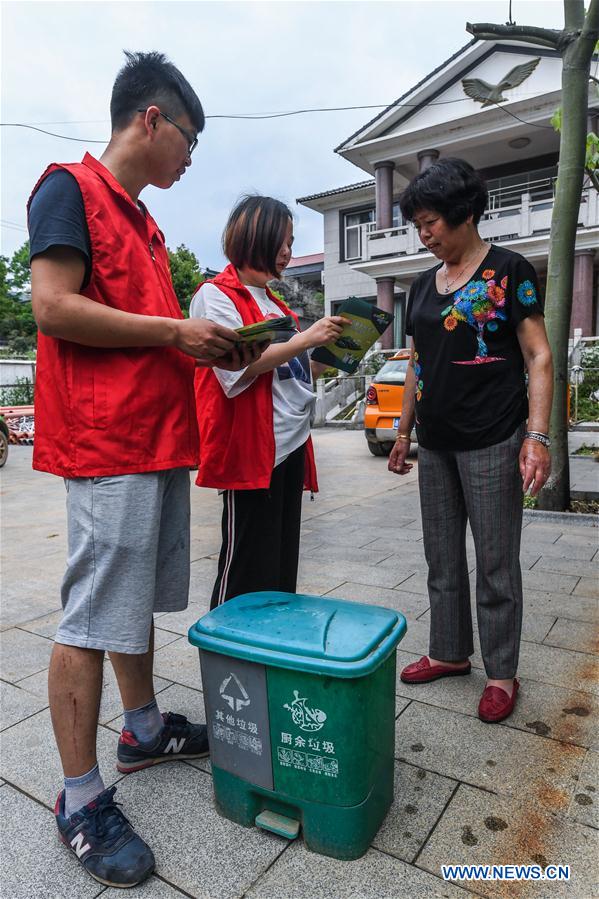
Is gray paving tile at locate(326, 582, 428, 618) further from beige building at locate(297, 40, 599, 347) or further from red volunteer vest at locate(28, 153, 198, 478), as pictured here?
beige building at locate(297, 40, 599, 347)

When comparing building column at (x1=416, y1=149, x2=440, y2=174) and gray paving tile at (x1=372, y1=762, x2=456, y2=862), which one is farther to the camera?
building column at (x1=416, y1=149, x2=440, y2=174)

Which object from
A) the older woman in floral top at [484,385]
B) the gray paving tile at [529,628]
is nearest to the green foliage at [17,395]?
the gray paving tile at [529,628]

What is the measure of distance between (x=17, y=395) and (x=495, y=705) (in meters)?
21.3

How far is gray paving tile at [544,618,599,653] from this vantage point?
271 cm

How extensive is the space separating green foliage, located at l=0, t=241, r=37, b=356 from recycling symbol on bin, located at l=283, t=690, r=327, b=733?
85.2 ft

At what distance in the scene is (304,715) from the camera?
148 centimetres

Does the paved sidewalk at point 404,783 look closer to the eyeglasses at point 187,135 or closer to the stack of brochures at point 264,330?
the stack of brochures at point 264,330

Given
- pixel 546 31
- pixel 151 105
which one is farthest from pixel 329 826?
pixel 546 31

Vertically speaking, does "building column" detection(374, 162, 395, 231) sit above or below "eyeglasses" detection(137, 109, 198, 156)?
above

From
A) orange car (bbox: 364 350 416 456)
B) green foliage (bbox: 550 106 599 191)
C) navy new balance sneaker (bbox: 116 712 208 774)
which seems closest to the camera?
navy new balance sneaker (bbox: 116 712 208 774)

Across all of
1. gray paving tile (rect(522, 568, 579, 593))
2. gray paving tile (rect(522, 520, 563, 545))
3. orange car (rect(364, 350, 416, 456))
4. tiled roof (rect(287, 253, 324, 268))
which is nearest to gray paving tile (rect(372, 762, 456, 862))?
gray paving tile (rect(522, 568, 579, 593))

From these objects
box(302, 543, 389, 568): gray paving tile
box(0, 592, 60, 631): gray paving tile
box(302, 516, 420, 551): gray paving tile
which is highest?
box(302, 543, 389, 568): gray paving tile

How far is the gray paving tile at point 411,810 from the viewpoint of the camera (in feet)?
5.13

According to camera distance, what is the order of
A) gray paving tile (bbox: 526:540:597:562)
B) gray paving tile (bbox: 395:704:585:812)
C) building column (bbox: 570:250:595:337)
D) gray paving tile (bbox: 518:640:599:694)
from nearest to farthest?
gray paving tile (bbox: 395:704:585:812)
gray paving tile (bbox: 518:640:599:694)
gray paving tile (bbox: 526:540:597:562)
building column (bbox: 570:250:595:337)
